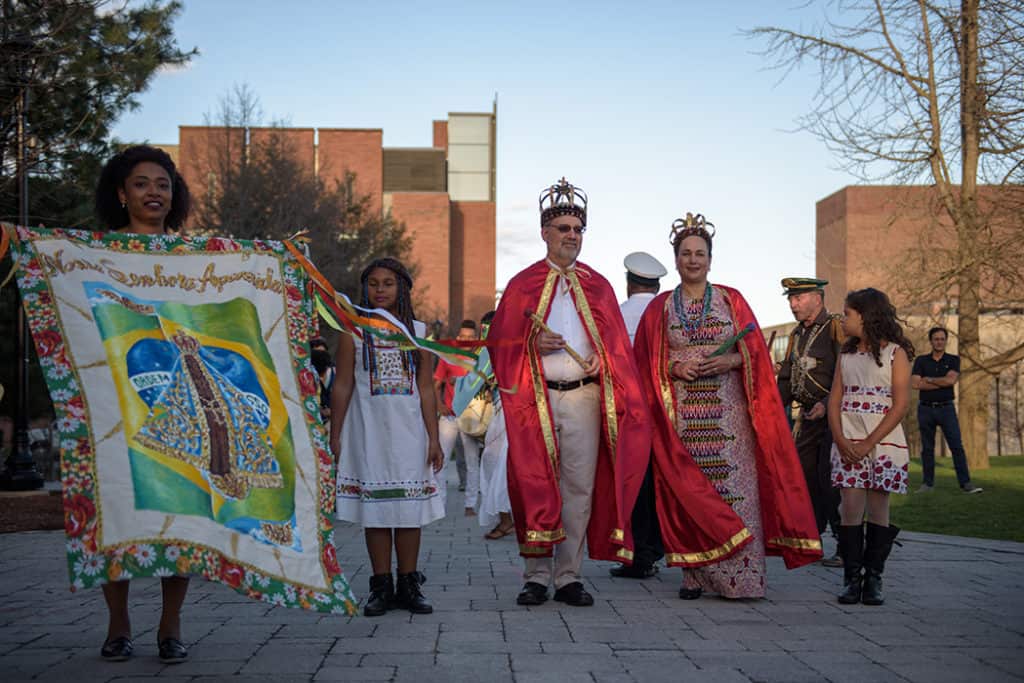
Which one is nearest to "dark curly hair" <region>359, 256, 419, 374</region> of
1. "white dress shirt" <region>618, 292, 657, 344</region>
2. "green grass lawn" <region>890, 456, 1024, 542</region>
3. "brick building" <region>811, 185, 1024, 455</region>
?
"white dress shirt" <region>618, 292, 657, 344</region>

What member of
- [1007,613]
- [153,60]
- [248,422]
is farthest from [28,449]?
[1007,613]

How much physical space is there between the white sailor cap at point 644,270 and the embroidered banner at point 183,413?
391cm

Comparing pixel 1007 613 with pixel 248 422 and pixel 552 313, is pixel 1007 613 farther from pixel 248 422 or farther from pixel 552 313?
pixel 248 422

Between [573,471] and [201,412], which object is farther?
[573,471]

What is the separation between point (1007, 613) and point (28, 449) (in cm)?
1175

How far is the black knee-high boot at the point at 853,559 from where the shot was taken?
→ 6.36 m

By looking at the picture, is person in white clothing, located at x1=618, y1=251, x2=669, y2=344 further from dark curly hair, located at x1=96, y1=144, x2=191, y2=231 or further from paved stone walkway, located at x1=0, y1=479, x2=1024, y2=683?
dark curly hair, located at x1=96, y1=144, x2=191, y2=231

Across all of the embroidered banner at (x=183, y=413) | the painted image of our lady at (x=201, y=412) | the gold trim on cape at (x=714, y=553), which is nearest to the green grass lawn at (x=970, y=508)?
the gold trim on cape at (x=714, y=553)

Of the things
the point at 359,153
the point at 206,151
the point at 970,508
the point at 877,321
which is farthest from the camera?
the point at 359,153

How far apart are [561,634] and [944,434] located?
33.7 ft

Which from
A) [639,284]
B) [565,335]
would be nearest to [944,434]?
[639,284]

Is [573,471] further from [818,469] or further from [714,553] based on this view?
[818,469]

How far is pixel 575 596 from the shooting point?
6266 millimetres

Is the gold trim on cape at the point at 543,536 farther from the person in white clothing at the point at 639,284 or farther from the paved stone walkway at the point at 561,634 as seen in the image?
the person in white clothing at the point at 639,284
